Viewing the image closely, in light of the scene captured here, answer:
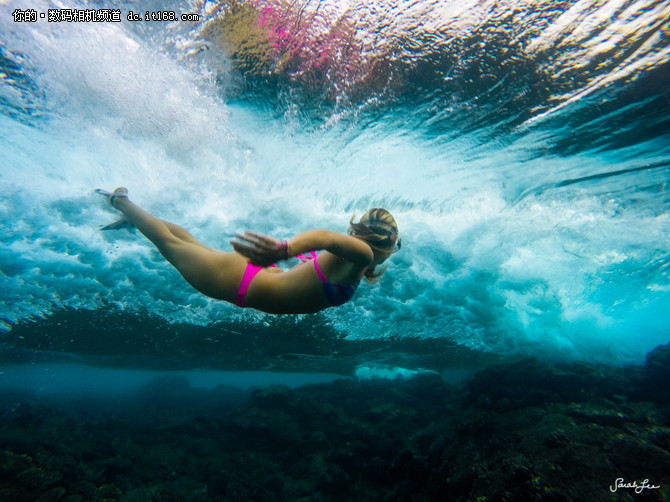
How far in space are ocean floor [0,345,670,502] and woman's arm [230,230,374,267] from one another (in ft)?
16.0

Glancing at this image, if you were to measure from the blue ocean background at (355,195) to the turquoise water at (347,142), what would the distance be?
0.05m

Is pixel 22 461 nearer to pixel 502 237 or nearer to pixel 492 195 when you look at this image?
pixel 492 195

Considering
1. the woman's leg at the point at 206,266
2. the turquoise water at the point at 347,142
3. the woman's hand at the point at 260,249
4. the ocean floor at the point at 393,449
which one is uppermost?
the turquoise water at the point at 347,142

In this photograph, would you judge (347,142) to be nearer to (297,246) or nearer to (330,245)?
(330,245)

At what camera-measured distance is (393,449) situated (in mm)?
10383

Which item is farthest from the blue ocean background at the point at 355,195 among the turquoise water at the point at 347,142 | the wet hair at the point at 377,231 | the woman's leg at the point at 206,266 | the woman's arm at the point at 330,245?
the woman's arm at the point at 330,245

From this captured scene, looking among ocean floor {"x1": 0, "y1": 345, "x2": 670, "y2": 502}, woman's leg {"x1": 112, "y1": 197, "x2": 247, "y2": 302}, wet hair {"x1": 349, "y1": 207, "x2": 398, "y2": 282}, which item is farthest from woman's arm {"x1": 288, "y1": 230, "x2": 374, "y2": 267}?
ocean floor {"x1": 0, "y1": 345, "x2": 670, "y2": 502}

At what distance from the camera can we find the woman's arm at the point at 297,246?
5.57 ft

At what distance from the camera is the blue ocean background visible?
4.64 m

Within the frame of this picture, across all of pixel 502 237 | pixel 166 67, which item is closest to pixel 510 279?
pixel 502 237
